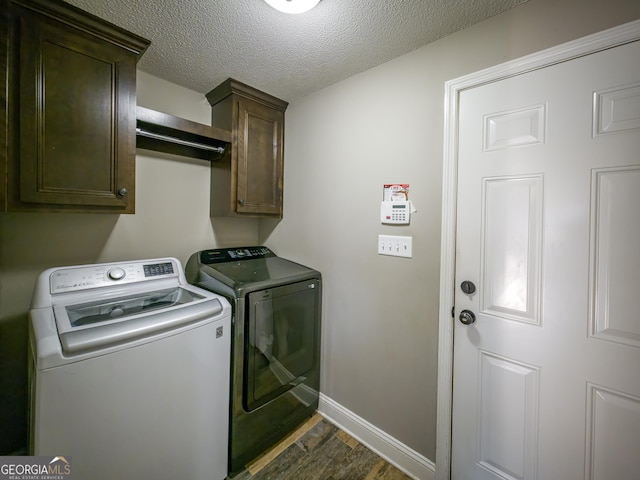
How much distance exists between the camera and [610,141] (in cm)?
97

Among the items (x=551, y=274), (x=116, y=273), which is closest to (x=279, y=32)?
(x=116, y=273)

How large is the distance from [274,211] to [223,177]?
1.52 feet

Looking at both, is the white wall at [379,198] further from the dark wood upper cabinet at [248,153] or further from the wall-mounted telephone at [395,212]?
the dark wood upper cabinet at [248,153]

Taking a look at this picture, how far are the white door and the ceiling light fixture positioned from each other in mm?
832

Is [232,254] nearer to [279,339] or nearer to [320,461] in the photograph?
[279,339]

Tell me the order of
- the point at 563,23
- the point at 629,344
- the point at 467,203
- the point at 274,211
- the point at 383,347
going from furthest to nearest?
the point at 274,211 → the point at 383,347 → the point at 467,203 → the point at 563,23 → the point at 629,344

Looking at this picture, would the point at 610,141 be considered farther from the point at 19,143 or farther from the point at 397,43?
the point at 19,143

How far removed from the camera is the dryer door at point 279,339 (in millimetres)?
1530

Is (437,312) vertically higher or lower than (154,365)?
higher

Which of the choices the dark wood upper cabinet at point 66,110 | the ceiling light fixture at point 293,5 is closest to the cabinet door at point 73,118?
the dark wood upper cabinet at point 66,110

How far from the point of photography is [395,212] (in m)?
1.54

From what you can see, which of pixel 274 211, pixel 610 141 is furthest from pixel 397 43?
pixel 274 211

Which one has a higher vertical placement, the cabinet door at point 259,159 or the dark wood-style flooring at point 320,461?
the cabinet door at point 259,159

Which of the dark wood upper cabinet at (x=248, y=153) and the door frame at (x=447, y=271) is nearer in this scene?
the door frame at (x=447, y=271)
